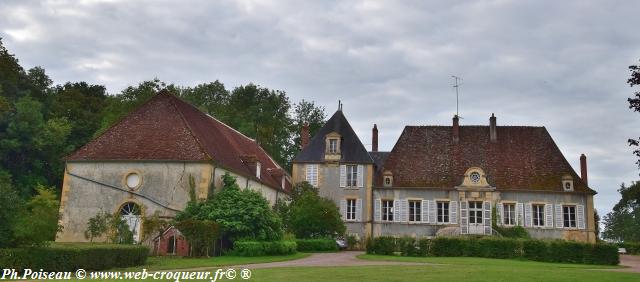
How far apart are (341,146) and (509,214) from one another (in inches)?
481

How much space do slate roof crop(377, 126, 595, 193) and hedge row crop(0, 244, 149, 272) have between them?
2289 cm

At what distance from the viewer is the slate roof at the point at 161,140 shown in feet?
93.9

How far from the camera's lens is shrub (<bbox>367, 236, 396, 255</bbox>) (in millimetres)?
30266

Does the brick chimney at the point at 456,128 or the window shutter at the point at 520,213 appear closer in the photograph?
the window shutter at the point at 520,213

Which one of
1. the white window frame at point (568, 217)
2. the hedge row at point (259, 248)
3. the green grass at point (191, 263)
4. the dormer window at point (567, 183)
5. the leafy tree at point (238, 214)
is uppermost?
the dormer window at point (567, 183)

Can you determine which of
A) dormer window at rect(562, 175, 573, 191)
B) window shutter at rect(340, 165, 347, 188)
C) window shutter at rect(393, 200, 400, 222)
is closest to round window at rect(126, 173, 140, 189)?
Result: window shutter at rect(340, 165, 347, 188)

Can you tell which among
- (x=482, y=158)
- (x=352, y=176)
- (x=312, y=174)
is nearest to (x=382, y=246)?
(x=352, y=176)

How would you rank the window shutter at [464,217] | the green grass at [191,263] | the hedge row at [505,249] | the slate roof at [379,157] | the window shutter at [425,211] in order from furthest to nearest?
the slate roof at [379,157] → the window shutter at [425,211] → the window shutter at [464,217] → the hedge row at [505,249] → the green grass at [191,263]

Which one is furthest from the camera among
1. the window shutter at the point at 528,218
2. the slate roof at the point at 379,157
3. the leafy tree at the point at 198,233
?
the slate roof at the point at 379,157

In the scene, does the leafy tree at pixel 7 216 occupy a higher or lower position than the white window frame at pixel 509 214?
lower

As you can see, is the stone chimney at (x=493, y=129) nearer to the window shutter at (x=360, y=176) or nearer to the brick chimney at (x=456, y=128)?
the brick chimney at (x=456, y=128)

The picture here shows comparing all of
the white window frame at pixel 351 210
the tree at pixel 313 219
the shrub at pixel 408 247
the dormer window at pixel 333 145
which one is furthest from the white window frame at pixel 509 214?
the dormer window at pixel 333 145

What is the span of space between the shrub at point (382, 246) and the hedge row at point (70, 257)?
1353 centimetres

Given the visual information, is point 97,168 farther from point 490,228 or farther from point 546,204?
point 546,204
